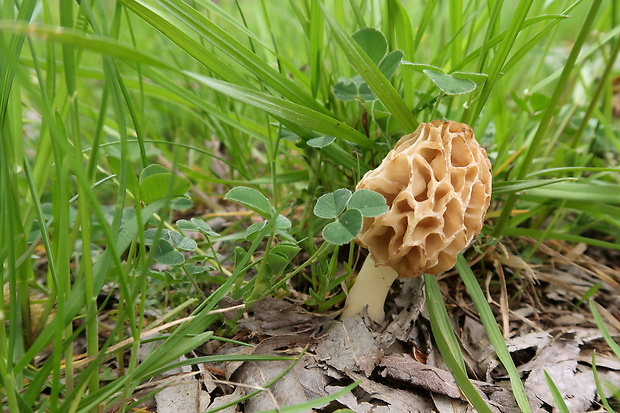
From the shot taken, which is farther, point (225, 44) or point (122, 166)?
point (225, 44)

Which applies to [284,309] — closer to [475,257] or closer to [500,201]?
[475,257]

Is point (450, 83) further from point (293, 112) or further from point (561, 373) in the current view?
point (561, 373)

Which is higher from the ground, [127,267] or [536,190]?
[536,190]

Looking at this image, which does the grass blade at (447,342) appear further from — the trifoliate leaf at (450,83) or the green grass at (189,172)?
the trifoliate leaf at (450,83)

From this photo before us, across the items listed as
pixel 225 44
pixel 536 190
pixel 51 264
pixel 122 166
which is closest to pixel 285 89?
pixel 225 44

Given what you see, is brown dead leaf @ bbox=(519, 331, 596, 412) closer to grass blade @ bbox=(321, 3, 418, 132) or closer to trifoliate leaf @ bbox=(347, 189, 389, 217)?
trifoliate leaf @ bbox=(347, 189, 389, 217)

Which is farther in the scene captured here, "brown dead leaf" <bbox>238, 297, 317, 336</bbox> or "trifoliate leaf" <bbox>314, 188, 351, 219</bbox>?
"brown dead leaf" <bbox>238, 297, 317, 336</bbox>

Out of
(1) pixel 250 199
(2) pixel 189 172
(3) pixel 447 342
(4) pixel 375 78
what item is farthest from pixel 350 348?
(2) pixel 189 172

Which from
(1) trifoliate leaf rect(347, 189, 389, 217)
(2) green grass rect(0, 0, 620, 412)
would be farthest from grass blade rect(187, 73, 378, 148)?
(1) trifoliate leaf rect(347, 189, 389, 217)
